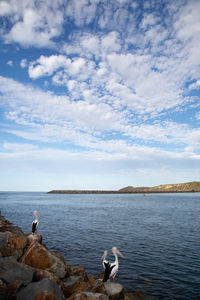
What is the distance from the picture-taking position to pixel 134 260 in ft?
55.1

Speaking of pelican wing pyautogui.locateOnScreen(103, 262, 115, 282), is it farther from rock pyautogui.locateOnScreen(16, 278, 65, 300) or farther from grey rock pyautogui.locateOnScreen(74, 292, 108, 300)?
rock pyautogui.locateOnScreen(16, 278, 65, 300)

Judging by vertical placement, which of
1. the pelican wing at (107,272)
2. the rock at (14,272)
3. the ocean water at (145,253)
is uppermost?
the rock at (14,272)

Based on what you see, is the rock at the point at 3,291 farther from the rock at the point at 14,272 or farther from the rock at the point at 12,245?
the rock at the point at 12,245

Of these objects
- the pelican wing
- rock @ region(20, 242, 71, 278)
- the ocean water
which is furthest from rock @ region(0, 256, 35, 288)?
the ocean water

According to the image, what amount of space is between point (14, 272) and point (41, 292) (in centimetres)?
174

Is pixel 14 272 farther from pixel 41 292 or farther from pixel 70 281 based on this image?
pixel 70 281

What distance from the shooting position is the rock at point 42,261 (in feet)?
31.4

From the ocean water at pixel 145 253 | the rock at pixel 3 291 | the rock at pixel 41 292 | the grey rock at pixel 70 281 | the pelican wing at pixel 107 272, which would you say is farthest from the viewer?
the ocean water at pixel 145 253

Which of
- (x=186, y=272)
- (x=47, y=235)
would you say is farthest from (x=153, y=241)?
(x=47, y=235)

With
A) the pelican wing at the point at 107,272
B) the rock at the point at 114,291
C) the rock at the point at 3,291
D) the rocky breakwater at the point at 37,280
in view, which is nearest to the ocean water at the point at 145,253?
the pelican wing at the point at 107,272

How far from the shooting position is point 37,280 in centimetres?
823

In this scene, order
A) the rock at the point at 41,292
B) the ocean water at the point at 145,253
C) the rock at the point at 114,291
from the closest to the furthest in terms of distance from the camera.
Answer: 1. the rock at the point at 41,292
2. the rock at the point at 114,291
3. the ocean water at the point at 145,253

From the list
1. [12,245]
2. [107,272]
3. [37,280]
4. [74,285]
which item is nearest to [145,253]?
[107,272]

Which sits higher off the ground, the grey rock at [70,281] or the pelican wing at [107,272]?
the grey rock at [70,281]
